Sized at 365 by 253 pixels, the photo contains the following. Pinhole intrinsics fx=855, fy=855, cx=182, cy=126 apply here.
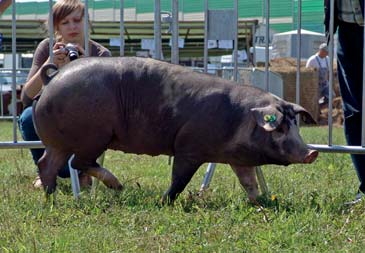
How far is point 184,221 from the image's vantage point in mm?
4160

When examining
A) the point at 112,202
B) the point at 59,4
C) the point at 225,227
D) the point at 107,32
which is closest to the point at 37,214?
the point at 112,202

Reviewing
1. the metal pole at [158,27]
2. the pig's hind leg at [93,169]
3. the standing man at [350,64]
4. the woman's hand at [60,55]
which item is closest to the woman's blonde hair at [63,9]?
the woman's hand at [60,55]

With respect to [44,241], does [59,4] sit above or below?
above

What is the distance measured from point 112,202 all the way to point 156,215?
421 millimetres

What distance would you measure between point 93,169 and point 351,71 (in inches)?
67.1

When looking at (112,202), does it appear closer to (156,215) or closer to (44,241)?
(156,215)

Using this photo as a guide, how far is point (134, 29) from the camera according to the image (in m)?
13.8

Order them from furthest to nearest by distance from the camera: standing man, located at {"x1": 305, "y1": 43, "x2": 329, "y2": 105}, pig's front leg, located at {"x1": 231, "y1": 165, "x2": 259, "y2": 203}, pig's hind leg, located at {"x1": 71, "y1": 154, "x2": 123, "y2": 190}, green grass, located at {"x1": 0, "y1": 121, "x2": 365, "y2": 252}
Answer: standing man, located at {"x1": 305, "y1": 43, "x2": 329, "y2": 105} → pig's front leg, located at {"x1": 231, "y1": 165, "x2": 259, "y2": 203} → pig's hind leg, located at {"x1": 71, "y1": 154, "x2": 123, "y2": 190} → green grass, located at {"x1": 0, "y1": 121, "x2": 365, "y2": 252}

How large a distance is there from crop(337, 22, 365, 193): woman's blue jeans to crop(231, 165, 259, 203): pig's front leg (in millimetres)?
719

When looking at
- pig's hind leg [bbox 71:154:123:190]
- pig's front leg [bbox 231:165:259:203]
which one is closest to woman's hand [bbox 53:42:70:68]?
pig's hind leg [bbox 71:154:123:190]

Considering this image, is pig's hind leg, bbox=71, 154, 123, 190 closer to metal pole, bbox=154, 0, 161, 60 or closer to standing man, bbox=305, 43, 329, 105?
metal pole, bbox=154, 0, 161, 60

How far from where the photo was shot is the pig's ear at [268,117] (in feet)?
15.1

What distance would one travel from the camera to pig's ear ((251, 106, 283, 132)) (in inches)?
182

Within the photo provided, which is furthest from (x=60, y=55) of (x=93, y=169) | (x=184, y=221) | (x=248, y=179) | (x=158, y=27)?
(x=184, y=221)
